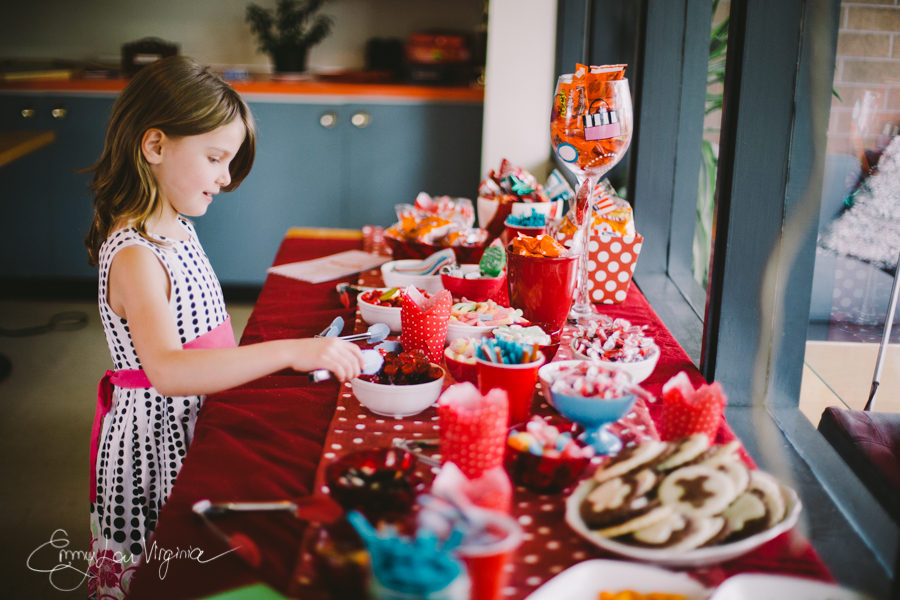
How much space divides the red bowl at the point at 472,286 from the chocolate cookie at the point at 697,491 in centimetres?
76

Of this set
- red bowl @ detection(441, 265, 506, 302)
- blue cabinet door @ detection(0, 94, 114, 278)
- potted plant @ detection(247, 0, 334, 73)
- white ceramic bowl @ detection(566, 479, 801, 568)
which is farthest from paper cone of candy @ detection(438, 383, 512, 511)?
potted plant @ detection(247, 0, 334, 73)

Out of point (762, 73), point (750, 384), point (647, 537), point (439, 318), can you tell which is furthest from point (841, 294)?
point (647, 537)

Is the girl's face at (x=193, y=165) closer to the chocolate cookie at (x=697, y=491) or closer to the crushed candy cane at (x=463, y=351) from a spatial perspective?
the crushed candy cane at (x=463, y=351)

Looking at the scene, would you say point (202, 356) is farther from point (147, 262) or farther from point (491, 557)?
point (491, 557)

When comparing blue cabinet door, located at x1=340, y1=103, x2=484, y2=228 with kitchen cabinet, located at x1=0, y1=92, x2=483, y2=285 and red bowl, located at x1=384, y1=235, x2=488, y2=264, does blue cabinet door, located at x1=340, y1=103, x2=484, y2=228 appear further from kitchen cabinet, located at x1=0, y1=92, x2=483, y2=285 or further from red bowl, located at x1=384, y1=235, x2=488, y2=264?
red bowl, located at x1=384, y1=235, x2=488, y2=264

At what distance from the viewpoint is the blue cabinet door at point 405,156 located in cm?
369

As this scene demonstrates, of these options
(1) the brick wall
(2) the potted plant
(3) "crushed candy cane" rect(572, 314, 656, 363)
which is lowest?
(3) "crushed candy cane" rect(572, 314, 656, 363)

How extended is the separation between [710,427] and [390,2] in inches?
155

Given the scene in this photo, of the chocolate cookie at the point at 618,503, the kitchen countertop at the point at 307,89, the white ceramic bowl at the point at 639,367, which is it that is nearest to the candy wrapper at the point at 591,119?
the white ceramic bowl at the point at 639,367

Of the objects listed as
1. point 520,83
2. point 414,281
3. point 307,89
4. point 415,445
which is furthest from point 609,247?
point 307,89

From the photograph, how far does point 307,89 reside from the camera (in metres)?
3.61

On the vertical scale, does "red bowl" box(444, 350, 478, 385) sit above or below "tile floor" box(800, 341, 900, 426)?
above

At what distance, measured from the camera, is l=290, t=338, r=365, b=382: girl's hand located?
99cm

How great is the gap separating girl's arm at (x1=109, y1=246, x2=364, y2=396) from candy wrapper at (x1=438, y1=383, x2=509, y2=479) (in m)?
0.23
